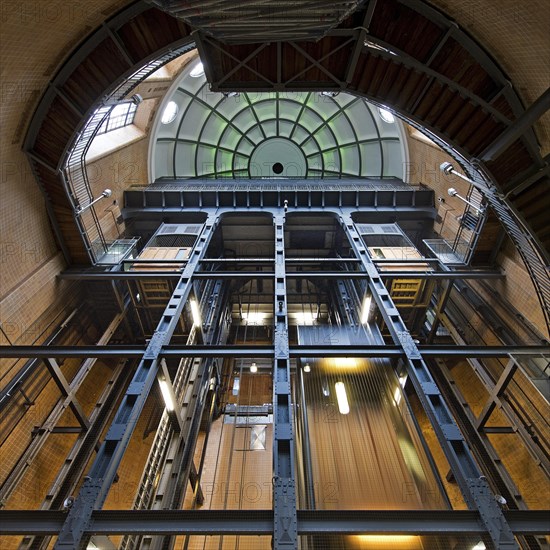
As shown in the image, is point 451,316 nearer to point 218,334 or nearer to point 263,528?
point 218,334

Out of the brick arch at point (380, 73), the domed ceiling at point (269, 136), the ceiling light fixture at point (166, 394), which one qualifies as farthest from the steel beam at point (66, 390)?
the domed ceiling at point (269, 136)

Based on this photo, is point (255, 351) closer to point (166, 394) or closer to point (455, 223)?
point (166, 394)

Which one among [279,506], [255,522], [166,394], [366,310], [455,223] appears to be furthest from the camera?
[455,223]

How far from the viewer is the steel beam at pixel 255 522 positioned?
202 inches

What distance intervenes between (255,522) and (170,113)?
2267cm

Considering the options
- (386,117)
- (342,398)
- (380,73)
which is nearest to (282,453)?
(342,398)

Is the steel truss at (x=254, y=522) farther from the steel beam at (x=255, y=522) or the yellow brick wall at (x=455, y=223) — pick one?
the yellow brick wall at (x=455, y=223)

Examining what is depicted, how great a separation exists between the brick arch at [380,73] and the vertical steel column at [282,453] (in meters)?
7.34

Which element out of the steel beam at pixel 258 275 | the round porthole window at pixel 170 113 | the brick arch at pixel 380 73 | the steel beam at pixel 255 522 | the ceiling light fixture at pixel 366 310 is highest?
the round porthole window at pixel 170 113

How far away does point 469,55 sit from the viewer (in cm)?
872

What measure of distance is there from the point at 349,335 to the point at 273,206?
9360mm

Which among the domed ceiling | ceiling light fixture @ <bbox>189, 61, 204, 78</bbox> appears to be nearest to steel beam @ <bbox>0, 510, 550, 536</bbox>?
the domed ceiling

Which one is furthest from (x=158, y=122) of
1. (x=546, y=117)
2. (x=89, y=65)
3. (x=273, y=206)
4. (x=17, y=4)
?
(x=546, y=117)

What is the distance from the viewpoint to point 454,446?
660cm
